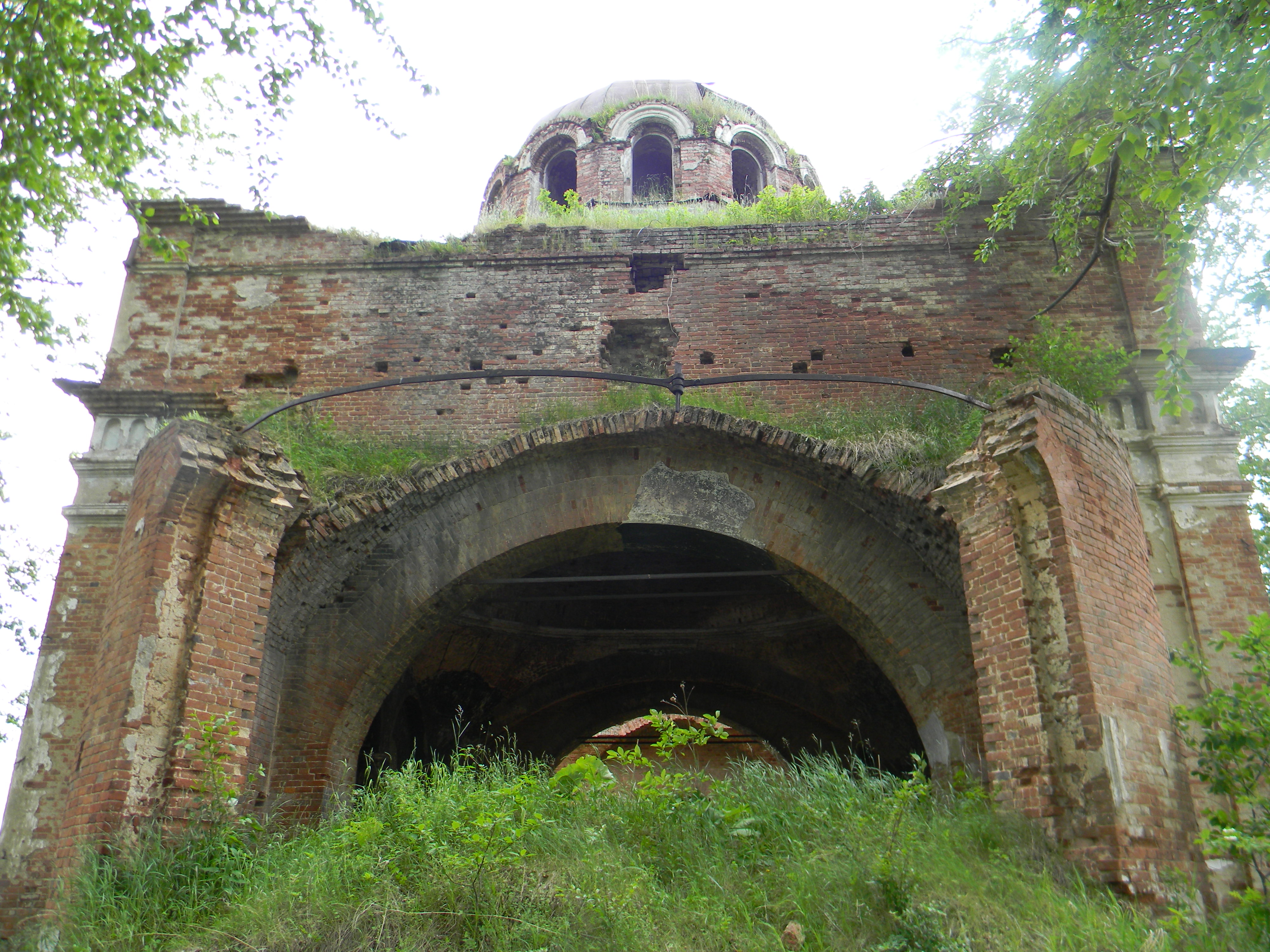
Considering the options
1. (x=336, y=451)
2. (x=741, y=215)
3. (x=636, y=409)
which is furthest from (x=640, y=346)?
(x=336, y=451)

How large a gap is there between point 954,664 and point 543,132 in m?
15.2

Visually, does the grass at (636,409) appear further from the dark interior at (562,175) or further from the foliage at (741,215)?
the dark interior at (562,175)

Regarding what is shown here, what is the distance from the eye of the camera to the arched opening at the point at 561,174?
62.6ft

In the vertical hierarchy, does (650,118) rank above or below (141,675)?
above

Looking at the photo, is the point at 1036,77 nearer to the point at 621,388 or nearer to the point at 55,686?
the point at 621,388

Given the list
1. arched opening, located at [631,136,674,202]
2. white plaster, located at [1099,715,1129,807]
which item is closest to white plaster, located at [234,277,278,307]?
white plaster, located at [1099,715,1129,807]

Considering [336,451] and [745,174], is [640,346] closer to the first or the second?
[336,451]

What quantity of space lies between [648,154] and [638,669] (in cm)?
1073

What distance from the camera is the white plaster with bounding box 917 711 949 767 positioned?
7.62 m

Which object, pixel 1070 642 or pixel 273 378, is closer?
pixel 1070 642

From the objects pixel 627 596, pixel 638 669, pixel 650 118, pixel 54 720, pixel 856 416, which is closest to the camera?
pixel 54 720

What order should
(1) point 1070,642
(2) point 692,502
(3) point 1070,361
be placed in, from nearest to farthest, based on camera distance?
(1) point 1070,642 < (2) point 692,502 < (3) point 1070,361

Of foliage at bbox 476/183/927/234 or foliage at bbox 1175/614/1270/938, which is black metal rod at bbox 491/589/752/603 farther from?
foliage at bbox 1175/614/1270/938

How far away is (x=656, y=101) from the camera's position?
19016mm
